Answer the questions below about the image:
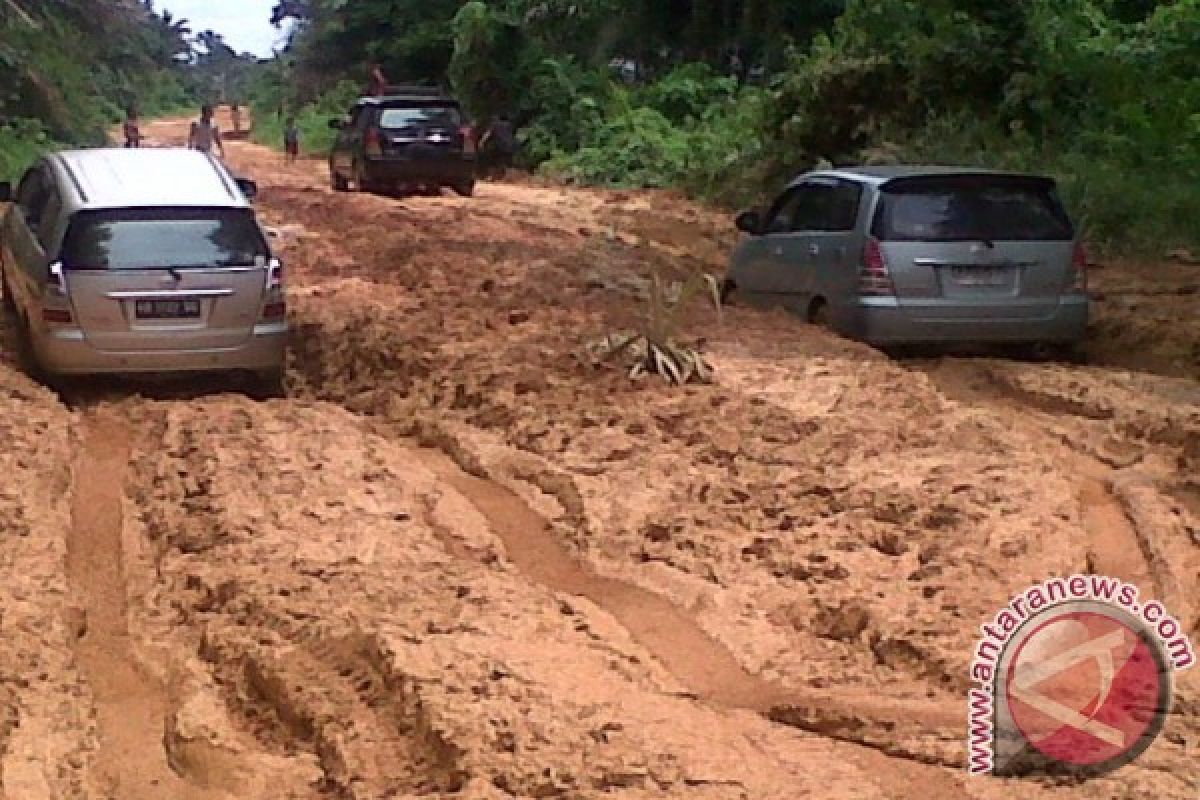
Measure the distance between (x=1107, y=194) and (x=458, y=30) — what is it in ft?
71.3

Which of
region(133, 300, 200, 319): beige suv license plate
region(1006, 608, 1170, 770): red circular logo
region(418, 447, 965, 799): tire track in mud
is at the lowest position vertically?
region(418, 447, 965, 799): tire track in mud

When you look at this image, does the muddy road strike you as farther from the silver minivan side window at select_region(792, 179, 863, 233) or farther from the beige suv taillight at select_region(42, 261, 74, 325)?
the silver minivan side window at select_region(792, 179, 863, 233)

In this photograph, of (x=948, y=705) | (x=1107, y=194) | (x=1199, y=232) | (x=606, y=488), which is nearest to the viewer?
(x=948, y=705)

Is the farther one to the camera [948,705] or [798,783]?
[948,705]

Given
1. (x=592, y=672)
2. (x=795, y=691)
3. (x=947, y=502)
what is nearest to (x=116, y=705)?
(x=592, y=672)

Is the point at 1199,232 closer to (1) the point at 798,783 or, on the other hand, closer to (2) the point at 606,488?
(2) the point at 606,488

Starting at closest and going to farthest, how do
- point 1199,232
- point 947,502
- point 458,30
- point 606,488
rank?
point 947,502, point 606,488, point 1199,232, point 458,30

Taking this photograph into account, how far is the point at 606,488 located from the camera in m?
8.20

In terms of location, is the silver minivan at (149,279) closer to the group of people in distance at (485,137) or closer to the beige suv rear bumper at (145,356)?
the beige suv rear bumper at (145,356)

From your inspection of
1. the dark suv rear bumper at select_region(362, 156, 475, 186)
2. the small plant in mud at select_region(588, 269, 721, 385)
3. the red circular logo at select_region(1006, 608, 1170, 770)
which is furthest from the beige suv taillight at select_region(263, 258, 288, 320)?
the dark suv rear bumper at select_region(362, 156, 475, 186)

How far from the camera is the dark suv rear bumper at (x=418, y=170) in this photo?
27000mm

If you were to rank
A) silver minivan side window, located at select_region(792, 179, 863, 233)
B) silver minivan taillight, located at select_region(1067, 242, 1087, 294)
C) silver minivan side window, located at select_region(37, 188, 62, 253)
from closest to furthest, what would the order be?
silver minivan side window, located at select_region(37, 188, 62, 253) → silver minivan taillight, located at select_region(1067, 242, 1087, 294) → silver minivan side window, located at select_region(792, 179, 863, 233)

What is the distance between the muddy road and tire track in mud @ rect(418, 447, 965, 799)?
2 centimetres

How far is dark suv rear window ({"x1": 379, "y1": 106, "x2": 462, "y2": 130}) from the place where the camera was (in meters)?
27.3
